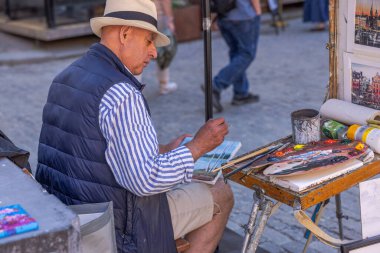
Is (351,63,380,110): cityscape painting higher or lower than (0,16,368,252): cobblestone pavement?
higher

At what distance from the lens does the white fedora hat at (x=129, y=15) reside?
271 cm

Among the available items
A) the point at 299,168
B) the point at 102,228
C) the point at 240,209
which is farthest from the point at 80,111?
the point at 240,209

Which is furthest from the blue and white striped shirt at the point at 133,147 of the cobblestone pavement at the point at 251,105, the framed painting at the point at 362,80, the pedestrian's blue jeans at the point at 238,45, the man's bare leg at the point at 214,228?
the pedestrian's blue jeans at the point at 238,45

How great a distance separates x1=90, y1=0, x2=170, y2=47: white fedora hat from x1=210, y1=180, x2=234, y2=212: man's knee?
758mm

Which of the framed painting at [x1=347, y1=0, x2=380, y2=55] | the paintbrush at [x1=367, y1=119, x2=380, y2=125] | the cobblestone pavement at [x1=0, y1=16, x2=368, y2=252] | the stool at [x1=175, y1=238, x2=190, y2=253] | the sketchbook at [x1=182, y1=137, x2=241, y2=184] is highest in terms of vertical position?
the framed painting at [x1=347, y1=0, x2=380, y2=55]

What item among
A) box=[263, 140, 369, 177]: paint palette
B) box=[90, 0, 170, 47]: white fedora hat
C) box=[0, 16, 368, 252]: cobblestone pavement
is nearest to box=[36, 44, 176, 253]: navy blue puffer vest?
box=[90, 0, 170, 47]: white fedora hat

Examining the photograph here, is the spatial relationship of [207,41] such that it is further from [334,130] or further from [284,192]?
[284,192]

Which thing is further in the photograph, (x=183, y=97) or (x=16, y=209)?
(x=183, y=97)

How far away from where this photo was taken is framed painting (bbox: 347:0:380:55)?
288 cm

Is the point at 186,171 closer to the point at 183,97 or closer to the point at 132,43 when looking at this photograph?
the point at 132,43

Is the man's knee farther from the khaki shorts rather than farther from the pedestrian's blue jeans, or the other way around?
the pedestrian's blue jeans

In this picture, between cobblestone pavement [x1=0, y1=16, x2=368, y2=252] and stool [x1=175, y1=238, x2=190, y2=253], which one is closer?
stool [x1=175, y1=238, x2=190, y2=253]

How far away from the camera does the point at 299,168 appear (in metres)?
2.54

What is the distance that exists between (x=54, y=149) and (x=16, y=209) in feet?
2.31
